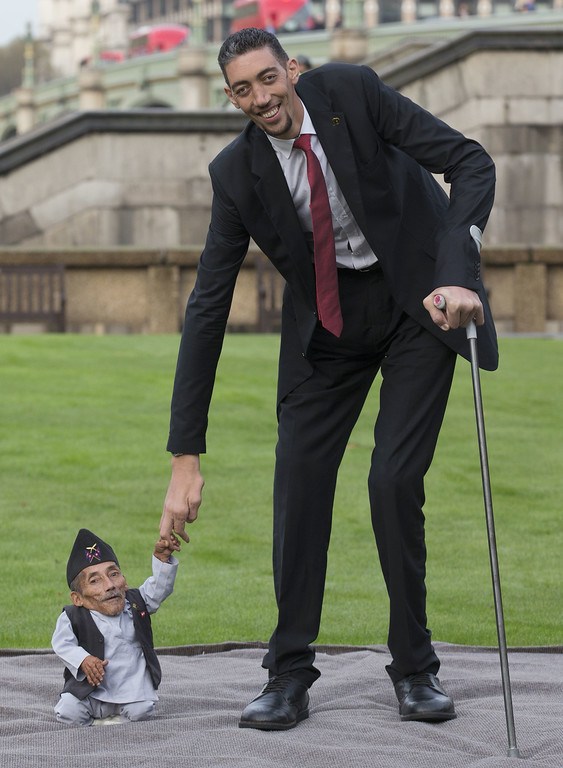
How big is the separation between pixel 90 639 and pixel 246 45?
1897mm

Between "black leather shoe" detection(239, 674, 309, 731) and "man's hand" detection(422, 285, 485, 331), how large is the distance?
131cm

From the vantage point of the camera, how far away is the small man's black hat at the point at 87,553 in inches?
194

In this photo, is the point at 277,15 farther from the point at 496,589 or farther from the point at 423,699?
the point at 496,589

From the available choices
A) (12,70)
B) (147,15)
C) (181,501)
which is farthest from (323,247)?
(147,15)

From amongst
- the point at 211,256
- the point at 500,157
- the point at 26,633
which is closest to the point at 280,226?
the point at 211,256

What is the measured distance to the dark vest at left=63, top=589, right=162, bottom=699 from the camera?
16.0 feet

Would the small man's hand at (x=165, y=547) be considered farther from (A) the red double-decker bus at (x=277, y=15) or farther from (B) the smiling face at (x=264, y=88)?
(A) the red double-decker bus at (x=277, y=15)

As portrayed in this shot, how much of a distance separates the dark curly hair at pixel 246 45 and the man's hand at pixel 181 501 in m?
1.28

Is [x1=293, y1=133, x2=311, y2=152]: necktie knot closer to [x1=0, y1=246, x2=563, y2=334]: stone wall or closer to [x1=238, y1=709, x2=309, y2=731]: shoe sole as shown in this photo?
[x1=238, y1=709, x2=309, y2=731]: shoe sole

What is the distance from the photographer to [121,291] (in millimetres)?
17938

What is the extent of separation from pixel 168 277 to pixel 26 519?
9041 millimetres

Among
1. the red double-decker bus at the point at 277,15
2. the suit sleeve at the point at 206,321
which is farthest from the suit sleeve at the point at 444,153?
the red double-decker bus at the point at 277,15

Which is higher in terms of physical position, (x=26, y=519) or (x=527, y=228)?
(x=527, y=228)

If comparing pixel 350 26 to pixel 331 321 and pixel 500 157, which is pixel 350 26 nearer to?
pixel 500 157
